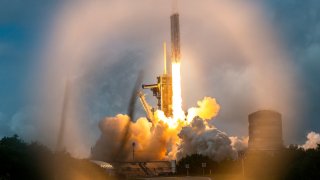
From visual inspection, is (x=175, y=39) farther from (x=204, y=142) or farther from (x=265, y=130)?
(x=265, y=130)

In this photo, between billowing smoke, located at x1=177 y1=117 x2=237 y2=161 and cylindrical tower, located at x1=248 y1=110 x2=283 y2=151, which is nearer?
billowing smoke, located at x1=177 y1=117 x2=237 y2=161

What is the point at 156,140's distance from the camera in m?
150

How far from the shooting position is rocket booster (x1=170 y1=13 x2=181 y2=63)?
14275 cm

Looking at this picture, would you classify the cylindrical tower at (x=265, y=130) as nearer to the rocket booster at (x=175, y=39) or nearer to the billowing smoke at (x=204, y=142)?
the billowing smoke at (x=204, y=142)

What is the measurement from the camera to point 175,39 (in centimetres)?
14438

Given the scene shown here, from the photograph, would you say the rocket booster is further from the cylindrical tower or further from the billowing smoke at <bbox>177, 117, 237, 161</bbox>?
the cylindrical tower

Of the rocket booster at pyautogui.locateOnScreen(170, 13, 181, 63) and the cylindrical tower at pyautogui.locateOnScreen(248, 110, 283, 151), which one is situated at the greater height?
the rocket booster at pyautogui.locateOnScreen(170, 13, 181, 63)

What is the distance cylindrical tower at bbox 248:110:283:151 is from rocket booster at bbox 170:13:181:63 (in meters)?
41.4

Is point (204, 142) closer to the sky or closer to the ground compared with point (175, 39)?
closer to the ground

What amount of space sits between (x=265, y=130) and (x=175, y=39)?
47477 mm

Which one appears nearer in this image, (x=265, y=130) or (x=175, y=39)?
(x=175, y=39)

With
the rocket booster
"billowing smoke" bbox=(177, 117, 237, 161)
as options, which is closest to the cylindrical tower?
"billowing smoke" bbox=(177, 117, 237, 161)

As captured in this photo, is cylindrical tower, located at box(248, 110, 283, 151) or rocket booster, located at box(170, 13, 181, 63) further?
cylindrical tower, located at box(248, 110, 283, 151)

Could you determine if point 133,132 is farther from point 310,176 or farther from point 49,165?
point 310,176
